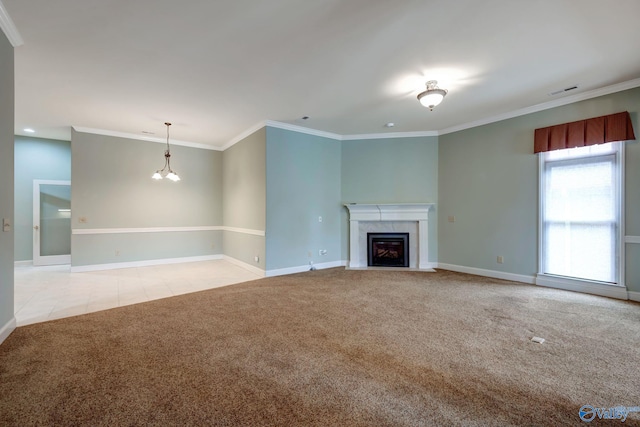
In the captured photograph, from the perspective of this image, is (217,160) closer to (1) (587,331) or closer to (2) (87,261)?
(2) (87,261)

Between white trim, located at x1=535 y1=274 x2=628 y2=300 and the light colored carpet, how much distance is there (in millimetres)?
293

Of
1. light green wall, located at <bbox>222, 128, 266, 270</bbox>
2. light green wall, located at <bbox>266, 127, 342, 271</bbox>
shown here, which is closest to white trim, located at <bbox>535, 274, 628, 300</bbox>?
light green wall, located at <bbox>266, 127, 342, 271</bbox>

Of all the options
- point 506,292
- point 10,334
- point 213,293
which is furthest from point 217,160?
point 506,292

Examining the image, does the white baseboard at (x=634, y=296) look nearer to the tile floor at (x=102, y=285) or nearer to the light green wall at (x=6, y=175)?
the tile floor at (x=102, y=285)

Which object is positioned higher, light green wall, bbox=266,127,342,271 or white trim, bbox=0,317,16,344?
light green wall, bbox=266,127,342,271

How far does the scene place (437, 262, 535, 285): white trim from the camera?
4773 millimetres

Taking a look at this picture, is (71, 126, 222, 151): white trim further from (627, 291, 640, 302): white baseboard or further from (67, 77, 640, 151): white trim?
(627, 291, 640, 302): white baseboard

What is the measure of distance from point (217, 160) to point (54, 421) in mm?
6390

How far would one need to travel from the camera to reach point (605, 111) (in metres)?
4.00

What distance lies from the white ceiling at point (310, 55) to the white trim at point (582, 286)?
9.31 feet

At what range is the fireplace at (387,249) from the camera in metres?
6.06

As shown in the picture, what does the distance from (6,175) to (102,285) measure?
259cm

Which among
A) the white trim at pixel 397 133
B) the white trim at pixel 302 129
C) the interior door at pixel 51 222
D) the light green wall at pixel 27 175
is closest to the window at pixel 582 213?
the white trim at pixel 397 133

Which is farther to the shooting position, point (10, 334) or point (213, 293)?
point (213, 293)
